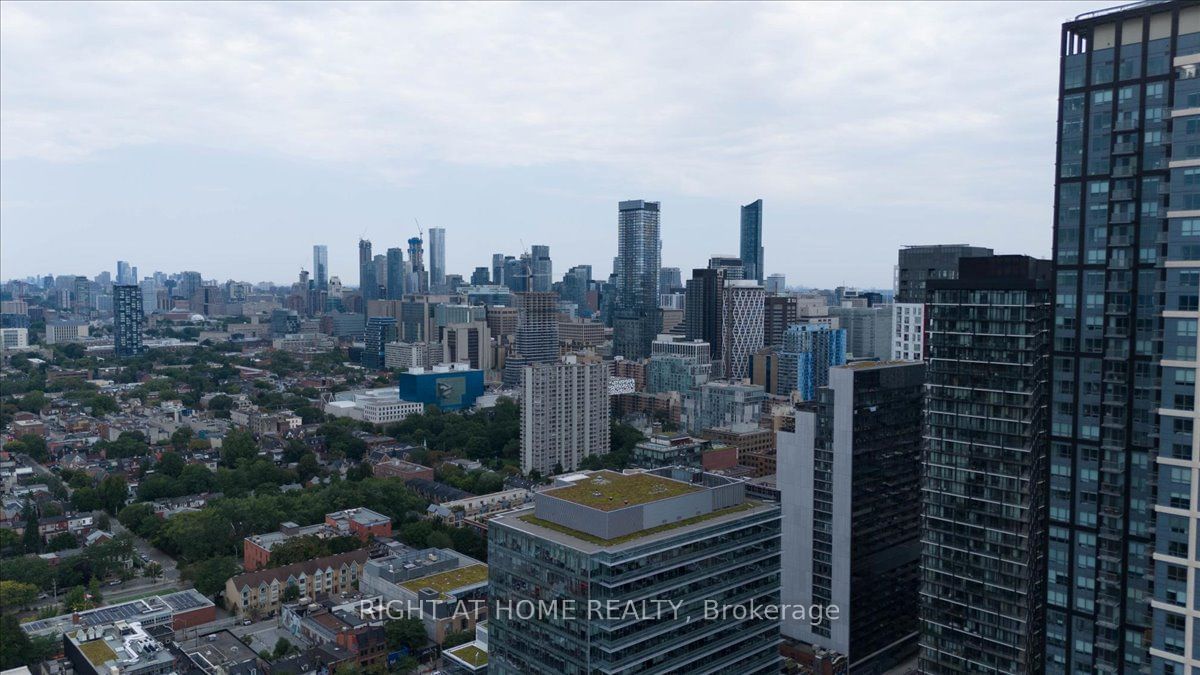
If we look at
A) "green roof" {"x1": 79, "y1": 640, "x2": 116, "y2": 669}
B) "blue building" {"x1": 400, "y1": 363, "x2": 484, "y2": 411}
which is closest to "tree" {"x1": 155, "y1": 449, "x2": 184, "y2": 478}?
"blue building" {"x1": 400, "y1": 363, "x2": 484, "y2": 411}

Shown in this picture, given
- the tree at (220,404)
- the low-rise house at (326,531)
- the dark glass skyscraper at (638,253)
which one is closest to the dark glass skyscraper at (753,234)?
the dark glass skyscraper at (638,253)

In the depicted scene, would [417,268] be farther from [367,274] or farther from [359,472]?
[359,472]

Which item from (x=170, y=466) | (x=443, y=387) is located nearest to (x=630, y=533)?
(x=170, y=466)

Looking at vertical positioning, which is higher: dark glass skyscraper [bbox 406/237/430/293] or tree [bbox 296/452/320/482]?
dark glass skyscraper [bbox 406/237/430/293]

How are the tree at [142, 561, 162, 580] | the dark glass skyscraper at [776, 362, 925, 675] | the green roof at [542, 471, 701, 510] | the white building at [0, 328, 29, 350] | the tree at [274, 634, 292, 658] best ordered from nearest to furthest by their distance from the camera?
1. the green roof at [542, 471, 701, 510]
2. the dark glass skyscraper at [776, 362, 925, 675]
3. the tree at [274, 634, 292, 658]
4. the tree at [142, 561, 162, 580]
5. the white building at [0, 328, 29, 350]

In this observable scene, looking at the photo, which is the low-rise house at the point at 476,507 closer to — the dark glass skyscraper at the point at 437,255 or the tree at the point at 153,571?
the tree at the point at 153,571

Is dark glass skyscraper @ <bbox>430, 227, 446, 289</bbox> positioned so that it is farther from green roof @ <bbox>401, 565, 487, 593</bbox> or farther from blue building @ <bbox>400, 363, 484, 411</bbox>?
green roof @ <bbox>401, 565, 487, 593</bbox>
